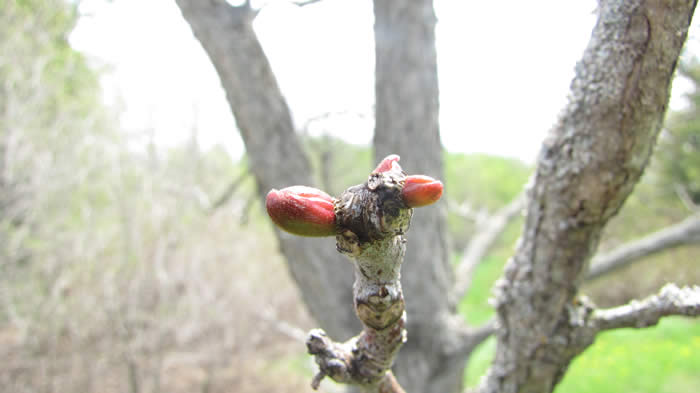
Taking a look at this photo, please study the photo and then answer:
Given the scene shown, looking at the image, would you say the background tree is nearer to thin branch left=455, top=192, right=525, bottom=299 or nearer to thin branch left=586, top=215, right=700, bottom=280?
thin branch left=455, top=192, right=525, bottom=299

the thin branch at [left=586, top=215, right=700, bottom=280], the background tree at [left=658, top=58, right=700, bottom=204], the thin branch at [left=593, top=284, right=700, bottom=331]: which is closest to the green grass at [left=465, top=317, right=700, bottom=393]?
the background tree at [left=658, top=58, right=700, bottom=204]

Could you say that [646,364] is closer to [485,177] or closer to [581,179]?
[581,179]

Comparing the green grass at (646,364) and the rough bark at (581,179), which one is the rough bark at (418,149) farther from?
the green grass at (646,364)

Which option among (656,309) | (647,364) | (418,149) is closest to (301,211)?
(656,309)

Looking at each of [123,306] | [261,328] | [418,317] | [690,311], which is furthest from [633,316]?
[261,328]

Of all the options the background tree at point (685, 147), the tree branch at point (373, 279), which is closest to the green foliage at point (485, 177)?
the background tree at point (685, 147)

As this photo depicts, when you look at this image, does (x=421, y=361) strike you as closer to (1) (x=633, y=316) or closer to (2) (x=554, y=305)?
(2) (x=554, y=305)
